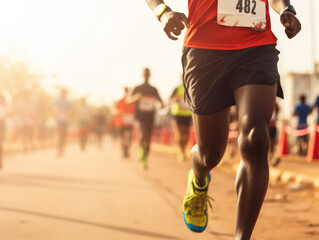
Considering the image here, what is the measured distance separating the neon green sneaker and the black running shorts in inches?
32.3

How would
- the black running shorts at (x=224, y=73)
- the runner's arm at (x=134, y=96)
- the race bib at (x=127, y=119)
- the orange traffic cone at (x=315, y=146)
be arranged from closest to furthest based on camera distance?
1. the black running shorts at (x=224, y=73)
2. the runner's arm at (x=134, y=96)
3. the orange traffic cone at (x=315, y=146)
4. the race bib at (x=127, y=119)

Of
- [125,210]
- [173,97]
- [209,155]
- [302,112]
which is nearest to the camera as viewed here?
[209,155]

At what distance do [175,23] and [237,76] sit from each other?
1.55ft

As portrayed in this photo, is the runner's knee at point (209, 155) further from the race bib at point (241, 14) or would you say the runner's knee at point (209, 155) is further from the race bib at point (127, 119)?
the race bib at point (127, 119)

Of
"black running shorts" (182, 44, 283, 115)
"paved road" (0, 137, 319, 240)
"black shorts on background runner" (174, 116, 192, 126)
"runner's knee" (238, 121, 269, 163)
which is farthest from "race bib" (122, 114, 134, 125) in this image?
"runner's knee" (238, 121, 269, 163)

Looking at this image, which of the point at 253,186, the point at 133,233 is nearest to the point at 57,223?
the point at 133,233

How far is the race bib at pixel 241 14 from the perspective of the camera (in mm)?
3307

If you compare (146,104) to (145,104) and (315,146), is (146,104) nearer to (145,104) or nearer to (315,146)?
(145,104)

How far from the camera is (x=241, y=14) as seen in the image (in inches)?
131

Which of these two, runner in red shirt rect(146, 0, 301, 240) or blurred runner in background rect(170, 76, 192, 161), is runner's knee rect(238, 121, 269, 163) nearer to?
runner in red shirt rect(146, 0, 301, 240)

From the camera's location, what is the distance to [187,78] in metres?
3.44

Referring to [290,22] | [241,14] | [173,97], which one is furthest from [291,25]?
[173,97]

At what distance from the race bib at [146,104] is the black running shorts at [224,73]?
833 centimetres

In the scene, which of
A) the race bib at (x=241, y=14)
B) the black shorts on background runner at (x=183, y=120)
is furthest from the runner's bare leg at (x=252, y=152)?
the black shorts on background runner at (x=183, y=120)
